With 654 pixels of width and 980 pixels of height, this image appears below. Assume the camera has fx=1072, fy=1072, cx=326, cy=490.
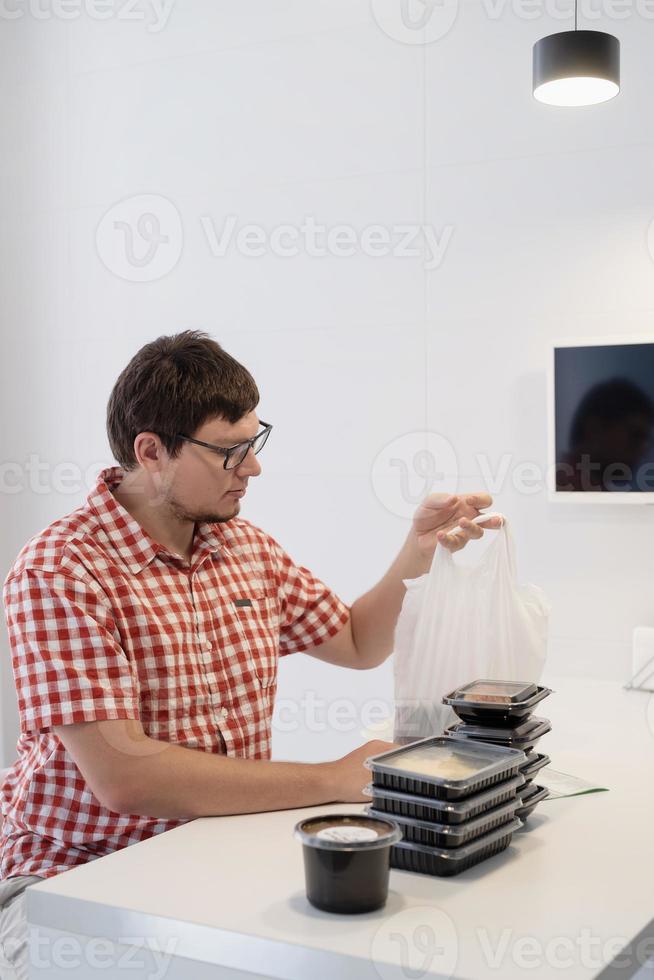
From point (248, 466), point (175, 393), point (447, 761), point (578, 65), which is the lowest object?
point (447, 761)

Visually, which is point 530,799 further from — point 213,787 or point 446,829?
point 213,787

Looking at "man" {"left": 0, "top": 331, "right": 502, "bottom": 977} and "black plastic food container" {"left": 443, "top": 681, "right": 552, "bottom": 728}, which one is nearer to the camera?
"black plastic food container" {"left": 443, "top": 681, "right": 552, "bottom": 728}

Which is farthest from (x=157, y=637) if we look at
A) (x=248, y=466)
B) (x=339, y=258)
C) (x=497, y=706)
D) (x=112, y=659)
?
(x=339, y=258)

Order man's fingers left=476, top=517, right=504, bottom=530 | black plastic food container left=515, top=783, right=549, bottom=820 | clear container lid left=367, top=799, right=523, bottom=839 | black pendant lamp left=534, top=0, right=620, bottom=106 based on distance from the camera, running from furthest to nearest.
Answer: black pendant lamp left=534, top=0, right=620, bottom=106, man's fingers left=476, top=517, right=504, bottom=530, black plastic food container left=515, top=783, right=549, bottom=820, clear container lid left=367, top=799, right=523, bottom=839

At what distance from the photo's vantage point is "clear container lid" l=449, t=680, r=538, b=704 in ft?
4.43

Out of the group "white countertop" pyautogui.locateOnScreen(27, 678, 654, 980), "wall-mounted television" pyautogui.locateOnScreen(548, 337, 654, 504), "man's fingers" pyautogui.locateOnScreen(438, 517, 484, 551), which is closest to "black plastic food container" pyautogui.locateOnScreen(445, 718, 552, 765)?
"white countertop" pyautogui.locateOnScreen(27, 678, 654, 980)

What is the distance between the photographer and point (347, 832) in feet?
3.60

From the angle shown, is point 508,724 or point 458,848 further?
point 508,724

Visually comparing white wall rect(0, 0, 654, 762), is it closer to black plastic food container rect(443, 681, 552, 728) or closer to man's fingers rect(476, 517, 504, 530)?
man's fingers rect(476, 517, 504, 530)

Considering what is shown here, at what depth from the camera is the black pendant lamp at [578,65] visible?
2.10m

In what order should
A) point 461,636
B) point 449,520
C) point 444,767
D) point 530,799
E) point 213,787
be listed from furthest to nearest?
1. point 449,520
2. point 461,636
3. point 213,787
4. point 530,799
5. point 444,767

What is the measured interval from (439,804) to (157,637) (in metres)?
0.62

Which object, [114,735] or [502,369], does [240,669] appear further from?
[502,369]

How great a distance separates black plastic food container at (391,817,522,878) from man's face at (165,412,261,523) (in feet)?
2.40
